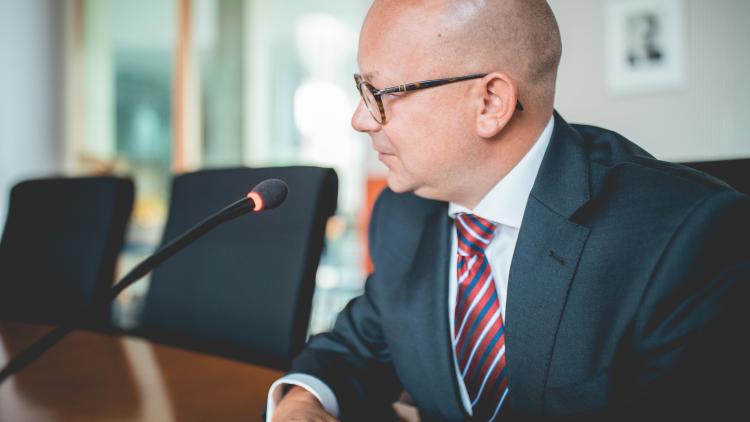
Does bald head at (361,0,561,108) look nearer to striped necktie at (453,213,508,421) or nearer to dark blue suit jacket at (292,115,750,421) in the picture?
dark blue suit jacket at (292,115,750,421)

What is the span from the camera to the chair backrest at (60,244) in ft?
5.28

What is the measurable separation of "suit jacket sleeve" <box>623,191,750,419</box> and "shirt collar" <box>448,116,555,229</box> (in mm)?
272

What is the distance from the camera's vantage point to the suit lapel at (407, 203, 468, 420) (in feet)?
2.96

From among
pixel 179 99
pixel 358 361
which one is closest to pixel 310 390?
pixel 358 361

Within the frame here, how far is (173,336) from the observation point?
1329 mm

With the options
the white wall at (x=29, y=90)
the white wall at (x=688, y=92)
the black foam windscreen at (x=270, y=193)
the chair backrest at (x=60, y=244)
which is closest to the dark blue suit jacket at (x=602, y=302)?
the black foam windscreen at (x=270, y=193)

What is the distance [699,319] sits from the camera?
0.69 m

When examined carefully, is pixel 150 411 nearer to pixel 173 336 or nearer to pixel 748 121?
pixel 173 336

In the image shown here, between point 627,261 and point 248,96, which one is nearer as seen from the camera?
point 627,261

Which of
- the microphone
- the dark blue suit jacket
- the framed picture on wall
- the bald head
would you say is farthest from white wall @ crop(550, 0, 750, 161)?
the microphone

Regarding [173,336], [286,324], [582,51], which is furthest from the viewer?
[582,51]

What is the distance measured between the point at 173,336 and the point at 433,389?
758mm

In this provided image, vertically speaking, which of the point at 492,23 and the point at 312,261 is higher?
the point at 492,23

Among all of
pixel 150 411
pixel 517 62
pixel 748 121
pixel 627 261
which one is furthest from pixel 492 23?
pixel 748 121
